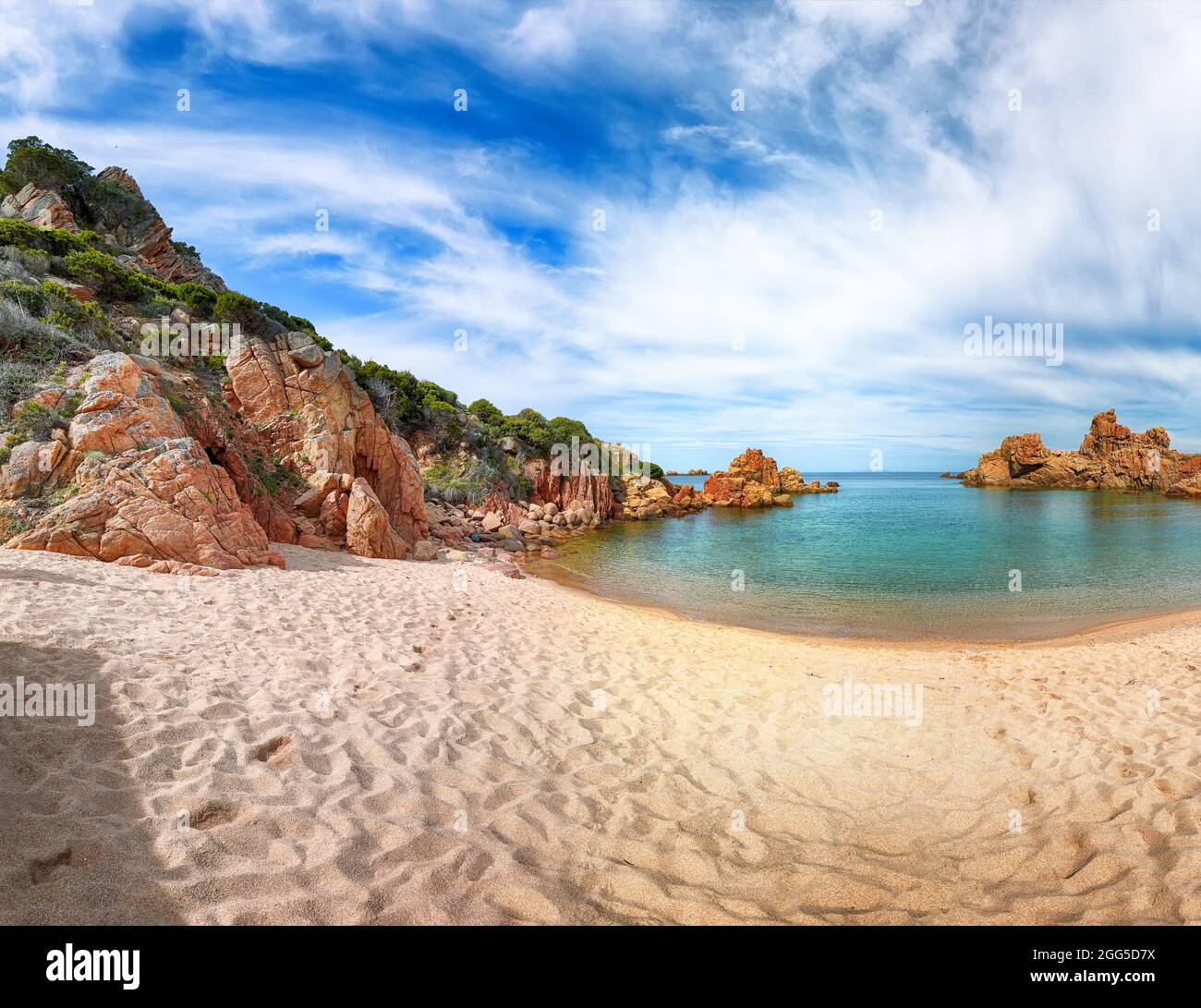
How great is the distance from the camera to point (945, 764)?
19.5 ft

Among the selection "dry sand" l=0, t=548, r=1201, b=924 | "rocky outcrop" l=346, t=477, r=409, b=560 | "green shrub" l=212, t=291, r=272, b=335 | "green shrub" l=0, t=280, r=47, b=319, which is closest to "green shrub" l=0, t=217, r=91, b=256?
"green shrub" l=212, t=291, r=272, b=335

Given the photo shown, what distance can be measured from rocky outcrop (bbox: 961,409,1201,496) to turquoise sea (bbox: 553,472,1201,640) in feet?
154

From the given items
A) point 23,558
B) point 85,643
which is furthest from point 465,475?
point 85,643

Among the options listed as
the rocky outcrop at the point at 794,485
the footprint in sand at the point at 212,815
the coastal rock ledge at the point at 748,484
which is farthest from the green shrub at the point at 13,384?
the rocky outcrop at the point at 794,485

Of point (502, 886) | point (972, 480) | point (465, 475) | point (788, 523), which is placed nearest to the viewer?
point (502, 886)

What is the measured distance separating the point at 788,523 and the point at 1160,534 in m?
22.9

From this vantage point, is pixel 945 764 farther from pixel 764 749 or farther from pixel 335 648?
pixel 335 648

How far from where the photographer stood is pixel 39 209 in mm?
27125

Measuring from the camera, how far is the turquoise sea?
16.2 m

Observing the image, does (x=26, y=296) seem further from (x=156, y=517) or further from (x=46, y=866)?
(x=46, y=866)

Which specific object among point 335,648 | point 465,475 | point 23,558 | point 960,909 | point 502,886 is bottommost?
point 960,909

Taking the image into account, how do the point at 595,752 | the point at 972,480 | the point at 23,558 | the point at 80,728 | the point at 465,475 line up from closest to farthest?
the point at 80,728, the point at 595,752, the point at 23,558, the point at 465,475, the point at 972,480

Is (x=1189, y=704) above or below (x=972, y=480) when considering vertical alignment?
below
